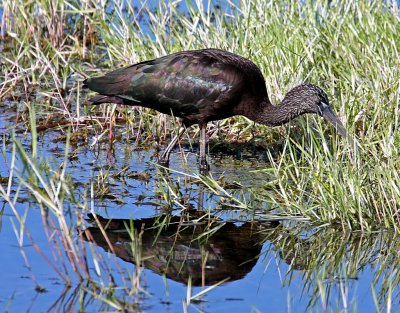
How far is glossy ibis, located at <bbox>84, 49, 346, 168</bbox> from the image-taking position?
765 cm

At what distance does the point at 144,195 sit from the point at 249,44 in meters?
2.17

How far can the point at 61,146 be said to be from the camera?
812 cm

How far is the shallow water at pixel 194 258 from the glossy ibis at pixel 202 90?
0.61m

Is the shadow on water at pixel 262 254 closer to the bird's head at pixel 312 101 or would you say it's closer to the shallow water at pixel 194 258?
the shallow water at pixel 194 258

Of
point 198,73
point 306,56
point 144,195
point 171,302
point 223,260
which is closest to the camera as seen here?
point 171,302

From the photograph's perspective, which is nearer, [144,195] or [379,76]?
[144,195]

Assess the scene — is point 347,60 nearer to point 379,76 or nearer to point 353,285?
point 379,76

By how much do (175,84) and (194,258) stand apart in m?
2.29

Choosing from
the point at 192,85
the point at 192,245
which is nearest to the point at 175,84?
the point at 192,85

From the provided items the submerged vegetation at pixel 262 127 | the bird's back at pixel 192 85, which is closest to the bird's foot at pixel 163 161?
the submerged vegetation at pixel 262 127

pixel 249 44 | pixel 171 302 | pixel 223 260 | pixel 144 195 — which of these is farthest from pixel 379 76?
pixel 171 302

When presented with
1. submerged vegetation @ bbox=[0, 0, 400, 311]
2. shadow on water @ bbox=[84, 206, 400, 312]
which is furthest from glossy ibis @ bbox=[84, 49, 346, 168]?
shadow on water @ bbox=[84, 206, 400, 312]

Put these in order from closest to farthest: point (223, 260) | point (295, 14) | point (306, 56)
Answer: point (223, 260), point (306, 56), point (295, 14)

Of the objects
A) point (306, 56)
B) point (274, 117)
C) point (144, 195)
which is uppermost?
point (306, 56)
